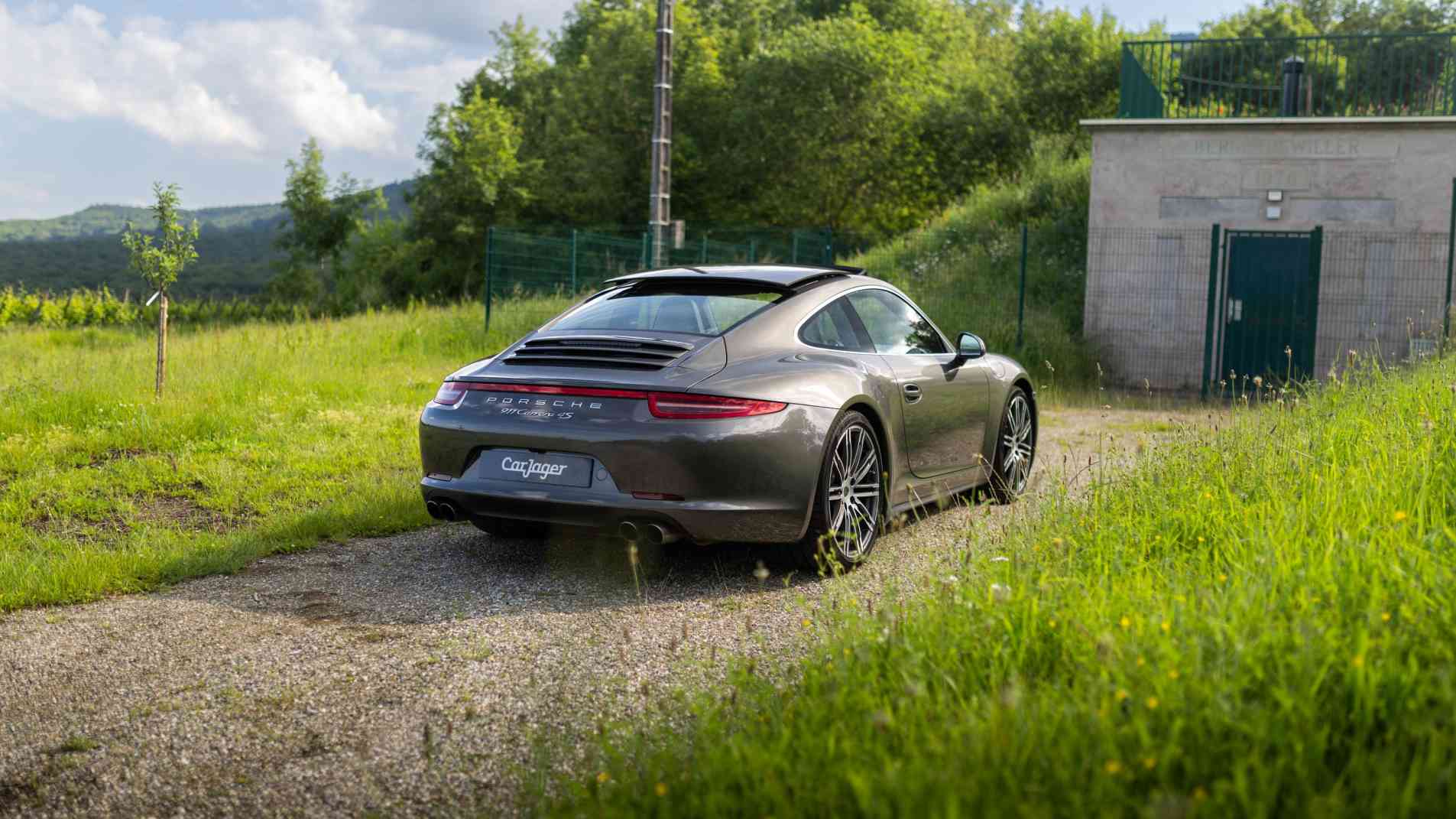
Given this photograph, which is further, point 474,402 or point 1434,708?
point 474,402

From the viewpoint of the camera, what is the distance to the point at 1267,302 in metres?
17.8

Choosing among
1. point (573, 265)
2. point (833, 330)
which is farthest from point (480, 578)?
point (573, 265)

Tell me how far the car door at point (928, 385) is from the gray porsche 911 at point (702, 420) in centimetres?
2

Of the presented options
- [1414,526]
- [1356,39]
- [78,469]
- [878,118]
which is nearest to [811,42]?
[878,118]

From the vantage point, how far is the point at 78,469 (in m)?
8.41

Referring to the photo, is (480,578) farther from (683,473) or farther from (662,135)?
(662,135)

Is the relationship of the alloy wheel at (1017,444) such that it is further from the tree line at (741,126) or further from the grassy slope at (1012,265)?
the tree line at (741,126)

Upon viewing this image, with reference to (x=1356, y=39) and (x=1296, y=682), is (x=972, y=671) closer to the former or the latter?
(x=1296, y=682)

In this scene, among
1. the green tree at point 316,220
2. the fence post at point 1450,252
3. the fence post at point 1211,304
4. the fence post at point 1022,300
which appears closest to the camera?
the fence post at point 1450,252

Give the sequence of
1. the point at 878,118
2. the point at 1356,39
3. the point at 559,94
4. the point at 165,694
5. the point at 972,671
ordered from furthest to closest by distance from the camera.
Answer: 1. the point at 559,94
2. the point at 878,118
3. the point at 1356,39
4. the point at 165,694
5. the point at 972,671

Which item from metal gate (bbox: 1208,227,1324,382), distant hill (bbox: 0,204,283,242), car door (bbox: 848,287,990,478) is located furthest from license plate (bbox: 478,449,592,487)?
distant hill (bbox: 0,204,283,242)

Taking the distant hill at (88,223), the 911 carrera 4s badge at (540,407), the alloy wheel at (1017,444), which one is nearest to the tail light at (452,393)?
the 911 carrera 4s badge at (540,407)

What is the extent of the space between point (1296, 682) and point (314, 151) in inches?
2445

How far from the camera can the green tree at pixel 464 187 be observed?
5050cm
